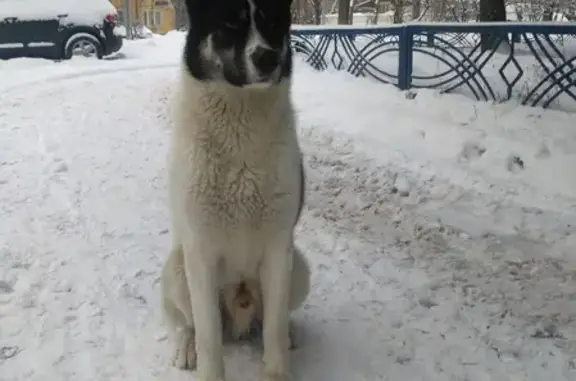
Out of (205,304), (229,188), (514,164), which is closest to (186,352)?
(205,304)

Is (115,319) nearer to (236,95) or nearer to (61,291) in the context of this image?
(61,291)

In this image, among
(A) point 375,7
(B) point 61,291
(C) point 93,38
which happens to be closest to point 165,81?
(C) point 93,38

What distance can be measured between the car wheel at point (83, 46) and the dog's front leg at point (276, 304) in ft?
42.3

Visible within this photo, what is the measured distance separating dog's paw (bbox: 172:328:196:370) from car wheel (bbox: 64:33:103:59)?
1268cm

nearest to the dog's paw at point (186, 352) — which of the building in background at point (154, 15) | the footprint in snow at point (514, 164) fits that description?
the footprint in snow at point (514, 164)

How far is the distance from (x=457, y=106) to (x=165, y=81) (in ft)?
16.7

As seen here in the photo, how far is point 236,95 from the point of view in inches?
108

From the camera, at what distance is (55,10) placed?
14633 millimetres

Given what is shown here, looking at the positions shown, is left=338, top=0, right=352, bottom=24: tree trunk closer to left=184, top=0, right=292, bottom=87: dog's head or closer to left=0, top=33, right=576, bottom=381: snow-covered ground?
left=0, top=33, right=576, bottom=381: snow-covered ground

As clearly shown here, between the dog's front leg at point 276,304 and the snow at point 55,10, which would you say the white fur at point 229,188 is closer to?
the dog's front leg at point 276,304

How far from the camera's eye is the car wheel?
48.2ft

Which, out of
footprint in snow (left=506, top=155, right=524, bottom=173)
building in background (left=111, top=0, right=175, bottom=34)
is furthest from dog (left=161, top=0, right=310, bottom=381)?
building in background (left=111, top=0, right=175, bottom=34)

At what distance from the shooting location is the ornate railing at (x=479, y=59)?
8141mm

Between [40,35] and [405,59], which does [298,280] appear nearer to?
[405,59]
